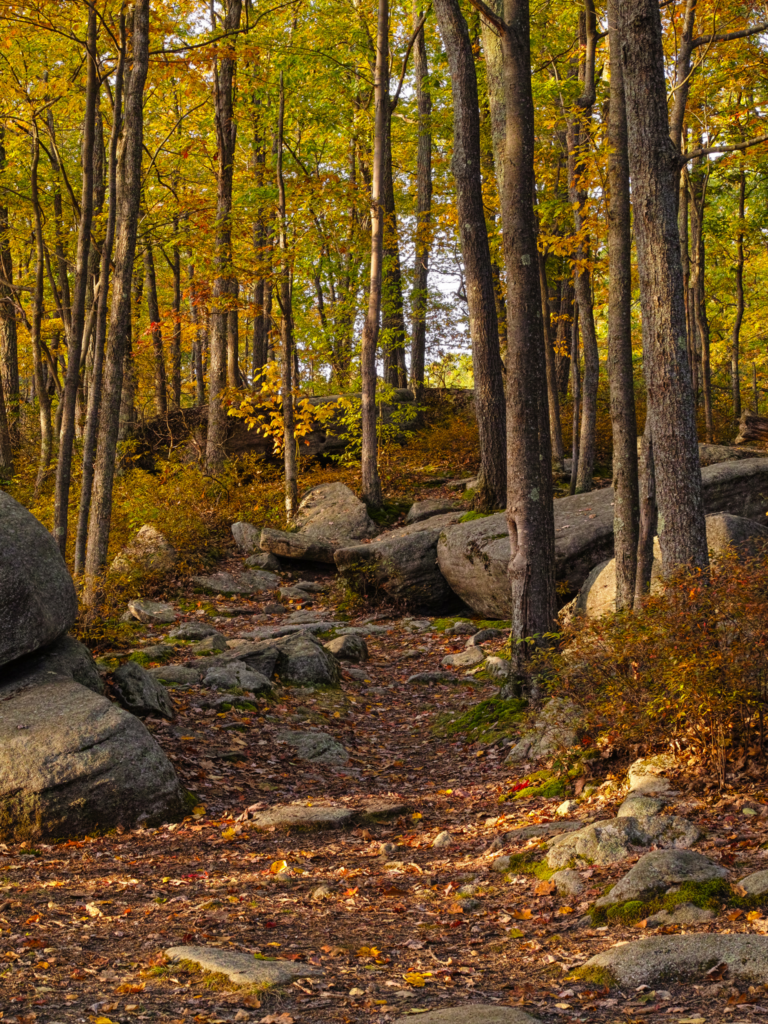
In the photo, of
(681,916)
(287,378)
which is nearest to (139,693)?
(681,916)

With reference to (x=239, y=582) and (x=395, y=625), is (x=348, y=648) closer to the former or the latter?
(x=395, y=625)

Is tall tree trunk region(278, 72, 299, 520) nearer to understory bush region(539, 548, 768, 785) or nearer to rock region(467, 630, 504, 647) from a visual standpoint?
rock region(467, 630, 504, 647)

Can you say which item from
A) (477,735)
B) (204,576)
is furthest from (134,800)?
(204,576)

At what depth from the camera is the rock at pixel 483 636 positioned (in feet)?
34.5

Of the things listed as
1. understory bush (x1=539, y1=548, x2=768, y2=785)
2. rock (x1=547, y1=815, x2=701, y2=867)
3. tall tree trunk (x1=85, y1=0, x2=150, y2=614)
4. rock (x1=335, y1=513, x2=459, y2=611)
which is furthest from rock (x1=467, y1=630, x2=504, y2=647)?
rock (x1=547, y1=815, x2=701, y2=867)

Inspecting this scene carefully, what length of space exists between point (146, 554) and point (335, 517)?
354 centimetres

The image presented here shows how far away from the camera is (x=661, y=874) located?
4070 mm

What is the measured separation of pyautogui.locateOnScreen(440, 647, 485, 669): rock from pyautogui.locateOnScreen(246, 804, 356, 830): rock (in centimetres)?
407

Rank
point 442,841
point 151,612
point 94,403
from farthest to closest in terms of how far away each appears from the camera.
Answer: point 94,403 < point 151,612 < point 442,841

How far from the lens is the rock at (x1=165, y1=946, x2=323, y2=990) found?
10.7 ft

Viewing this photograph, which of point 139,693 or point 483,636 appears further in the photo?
point 483,636

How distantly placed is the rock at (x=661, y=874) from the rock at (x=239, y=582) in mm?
9748

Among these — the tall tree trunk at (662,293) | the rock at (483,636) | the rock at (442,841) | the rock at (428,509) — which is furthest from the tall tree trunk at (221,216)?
the rock at (442,841)

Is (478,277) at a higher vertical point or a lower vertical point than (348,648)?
higher
